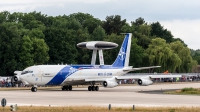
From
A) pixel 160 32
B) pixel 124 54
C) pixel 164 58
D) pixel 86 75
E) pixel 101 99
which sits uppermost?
pixel 160 32

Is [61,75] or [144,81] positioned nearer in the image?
[61,75]

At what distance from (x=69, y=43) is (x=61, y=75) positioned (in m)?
65.5

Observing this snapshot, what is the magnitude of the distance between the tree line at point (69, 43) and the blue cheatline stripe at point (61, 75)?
1889 inches

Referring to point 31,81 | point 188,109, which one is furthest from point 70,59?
point 188,109

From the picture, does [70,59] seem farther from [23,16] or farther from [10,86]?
[10,86]

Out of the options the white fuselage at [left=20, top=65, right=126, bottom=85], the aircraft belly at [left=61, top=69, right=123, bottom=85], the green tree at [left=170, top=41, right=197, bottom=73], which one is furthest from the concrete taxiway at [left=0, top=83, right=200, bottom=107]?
the green tree at [left=170, top=41, right=197, bottom=73]

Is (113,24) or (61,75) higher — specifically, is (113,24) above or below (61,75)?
above

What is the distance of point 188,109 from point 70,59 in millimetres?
101427

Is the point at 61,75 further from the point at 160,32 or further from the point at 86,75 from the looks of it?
the point at 160,32

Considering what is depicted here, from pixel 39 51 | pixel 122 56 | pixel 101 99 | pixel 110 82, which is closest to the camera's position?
pixel 101 99

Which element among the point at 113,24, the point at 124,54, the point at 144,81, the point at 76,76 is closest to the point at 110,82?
the point at 144,81

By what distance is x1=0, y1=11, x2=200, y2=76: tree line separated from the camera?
13462 centimetres

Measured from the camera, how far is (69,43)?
5842 inches

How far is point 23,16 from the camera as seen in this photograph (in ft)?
566
